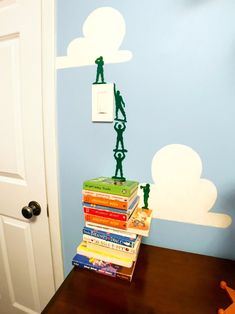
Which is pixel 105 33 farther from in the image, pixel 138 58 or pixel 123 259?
pixel 123 259

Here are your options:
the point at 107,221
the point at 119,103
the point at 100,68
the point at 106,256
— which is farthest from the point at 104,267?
the point at 100,68

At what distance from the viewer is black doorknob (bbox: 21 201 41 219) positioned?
914mm

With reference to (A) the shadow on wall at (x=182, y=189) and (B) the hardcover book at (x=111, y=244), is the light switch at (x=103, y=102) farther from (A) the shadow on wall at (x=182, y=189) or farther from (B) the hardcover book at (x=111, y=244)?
(B) the hardcover book at (x=111, y=244)

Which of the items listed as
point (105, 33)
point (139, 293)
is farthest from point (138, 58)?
point (139, 293)

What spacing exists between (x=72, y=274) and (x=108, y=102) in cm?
64

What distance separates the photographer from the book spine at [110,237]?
61 cm

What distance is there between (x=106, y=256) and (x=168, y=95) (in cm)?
61

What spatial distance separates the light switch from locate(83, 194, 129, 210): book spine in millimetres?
313

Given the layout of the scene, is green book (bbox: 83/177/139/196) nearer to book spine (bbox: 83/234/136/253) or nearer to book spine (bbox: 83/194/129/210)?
book spine (bbox: 83/194/129/210)

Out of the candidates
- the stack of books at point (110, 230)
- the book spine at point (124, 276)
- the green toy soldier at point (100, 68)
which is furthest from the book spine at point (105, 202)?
the green toy soldier at point (100, 68)

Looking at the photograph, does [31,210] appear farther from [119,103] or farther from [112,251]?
[119,103]

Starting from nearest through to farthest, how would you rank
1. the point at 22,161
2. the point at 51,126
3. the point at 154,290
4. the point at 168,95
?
the point at 154,290 < the point at 168,95 < the point at 51,126 < the point at 22,161

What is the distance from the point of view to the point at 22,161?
0.92m

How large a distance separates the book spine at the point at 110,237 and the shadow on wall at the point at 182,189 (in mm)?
205
